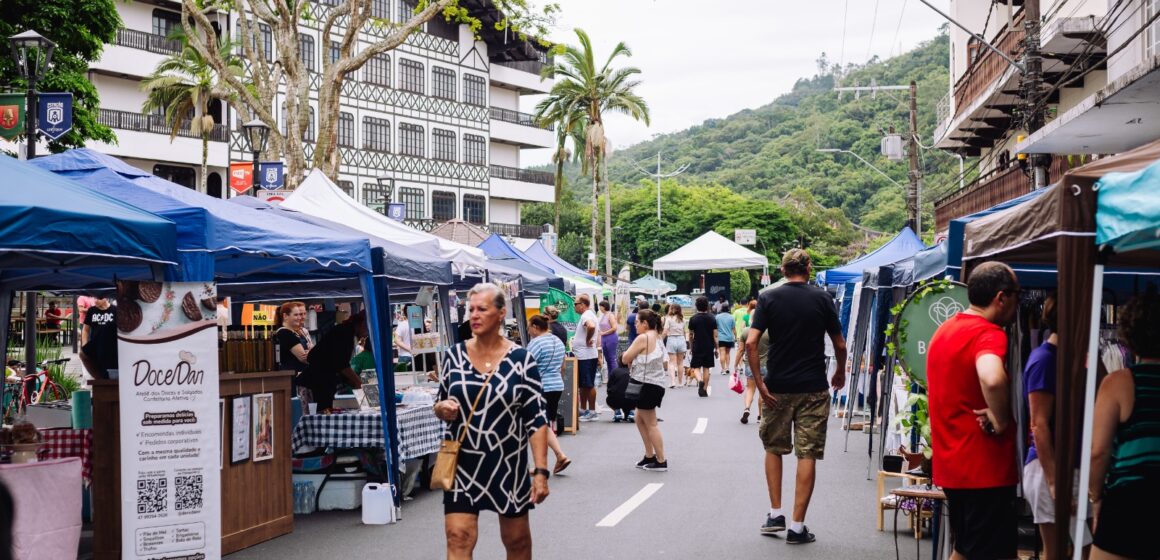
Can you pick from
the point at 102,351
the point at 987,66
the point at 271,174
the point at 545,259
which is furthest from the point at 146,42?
the point at 102,351

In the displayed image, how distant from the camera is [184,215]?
824 centimetres

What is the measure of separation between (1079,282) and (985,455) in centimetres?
131

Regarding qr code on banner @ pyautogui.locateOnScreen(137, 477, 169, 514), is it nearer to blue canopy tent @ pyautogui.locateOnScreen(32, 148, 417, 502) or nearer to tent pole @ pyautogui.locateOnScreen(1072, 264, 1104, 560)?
blue canopy tent @ pyautogui.locateOnScreen(32, 148, 417, 502)

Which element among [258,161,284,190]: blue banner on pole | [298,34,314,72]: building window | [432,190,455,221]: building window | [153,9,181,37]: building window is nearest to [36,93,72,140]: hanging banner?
[258,161,284,190]: blue banner on pole

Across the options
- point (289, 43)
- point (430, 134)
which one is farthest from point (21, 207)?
point (430, 134)

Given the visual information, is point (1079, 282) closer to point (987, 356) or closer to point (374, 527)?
point (987, 356)

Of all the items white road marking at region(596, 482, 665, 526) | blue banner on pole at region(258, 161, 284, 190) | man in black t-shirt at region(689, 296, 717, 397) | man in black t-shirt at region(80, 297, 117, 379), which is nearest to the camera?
white road marking at region(596, 482, 665, 526)

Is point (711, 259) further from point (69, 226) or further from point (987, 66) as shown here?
point (69, 226)

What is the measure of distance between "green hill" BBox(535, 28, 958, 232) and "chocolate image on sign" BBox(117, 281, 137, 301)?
62.9 m

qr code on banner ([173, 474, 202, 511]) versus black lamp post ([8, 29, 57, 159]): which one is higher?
black lamp post ([8, 29, 57, 159])

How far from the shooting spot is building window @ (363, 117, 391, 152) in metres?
51.9

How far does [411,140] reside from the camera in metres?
54.7

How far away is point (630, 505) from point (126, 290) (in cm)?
514

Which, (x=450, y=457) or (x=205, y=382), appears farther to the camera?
(x=205, y=382)
